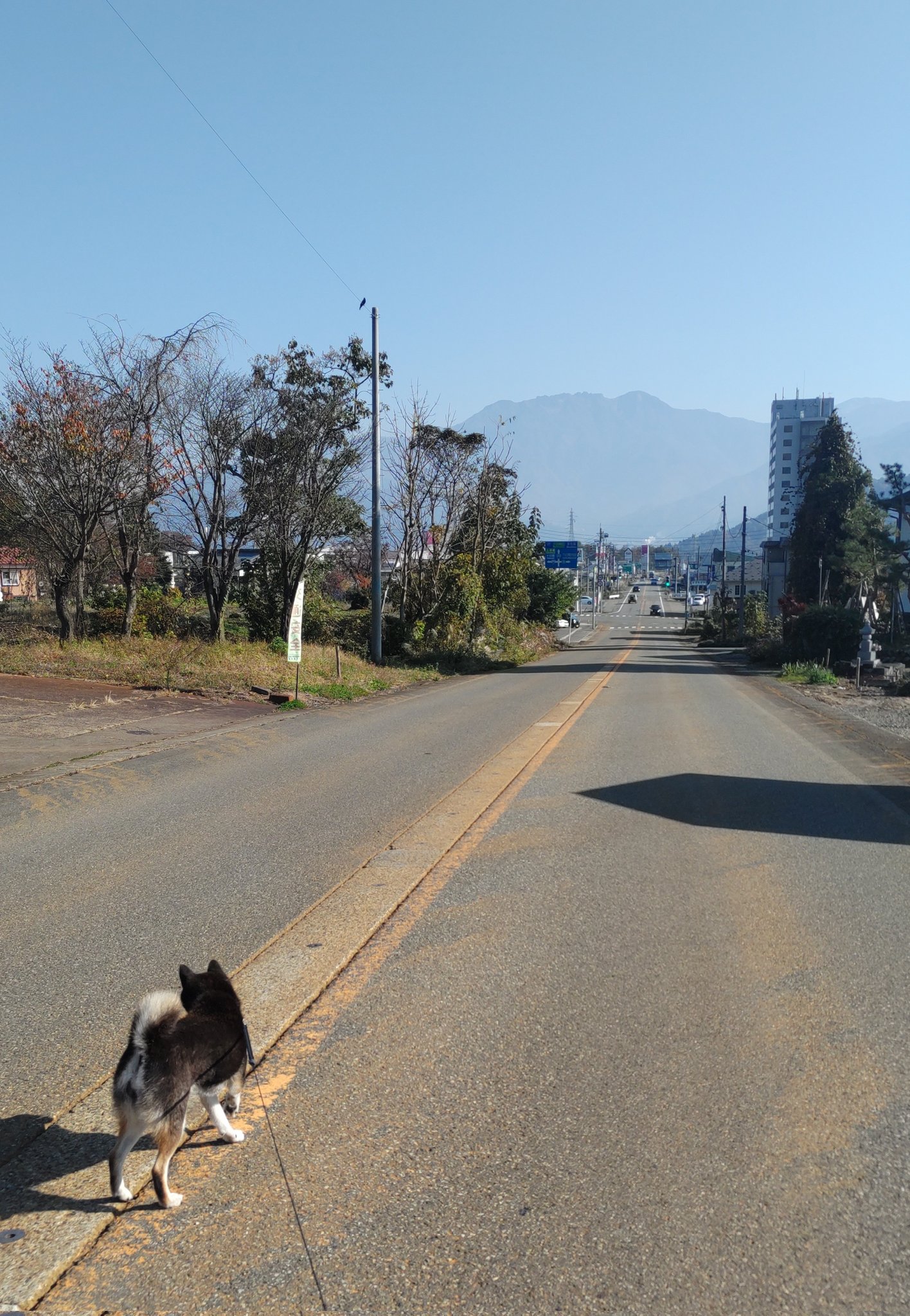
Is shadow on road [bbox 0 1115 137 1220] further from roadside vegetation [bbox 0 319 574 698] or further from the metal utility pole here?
the metal utility pole

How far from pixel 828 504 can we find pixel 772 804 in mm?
60744

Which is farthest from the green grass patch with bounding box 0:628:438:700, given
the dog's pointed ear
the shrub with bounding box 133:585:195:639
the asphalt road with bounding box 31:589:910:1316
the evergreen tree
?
the evergreen tree

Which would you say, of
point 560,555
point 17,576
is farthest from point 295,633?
point 560,555

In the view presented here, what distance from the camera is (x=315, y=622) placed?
3331cm

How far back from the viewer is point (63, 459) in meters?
21.6

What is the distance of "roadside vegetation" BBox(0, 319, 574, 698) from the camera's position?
70.9 ft

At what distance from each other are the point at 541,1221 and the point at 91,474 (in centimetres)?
2094

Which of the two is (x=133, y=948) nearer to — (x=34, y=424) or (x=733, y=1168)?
(x=733, y=1168)

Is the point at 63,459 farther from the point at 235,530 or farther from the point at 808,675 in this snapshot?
the point at 808,675

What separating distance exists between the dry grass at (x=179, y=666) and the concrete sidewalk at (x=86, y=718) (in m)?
0.52

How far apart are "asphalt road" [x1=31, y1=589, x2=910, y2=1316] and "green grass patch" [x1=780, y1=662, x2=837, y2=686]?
22534mm

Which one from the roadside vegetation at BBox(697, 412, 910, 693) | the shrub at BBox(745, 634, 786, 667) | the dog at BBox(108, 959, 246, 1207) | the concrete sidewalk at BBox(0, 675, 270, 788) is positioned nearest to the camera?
the dog at BBox(108, 959, 246, 1207)

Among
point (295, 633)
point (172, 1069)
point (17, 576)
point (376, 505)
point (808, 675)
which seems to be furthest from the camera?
point (17, 576)

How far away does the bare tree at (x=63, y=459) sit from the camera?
70.7ft
